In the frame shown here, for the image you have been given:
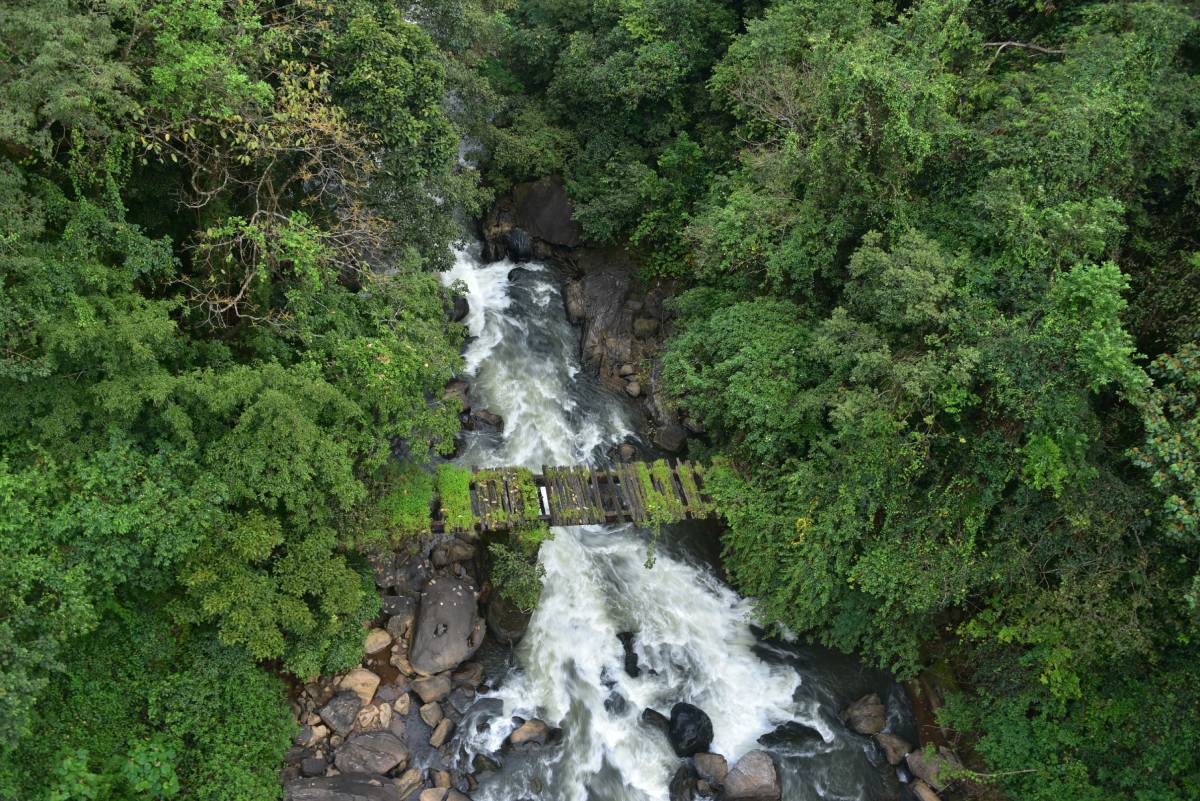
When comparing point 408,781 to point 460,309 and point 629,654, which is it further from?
point 460,309

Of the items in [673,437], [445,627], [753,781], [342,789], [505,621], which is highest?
[673,437]

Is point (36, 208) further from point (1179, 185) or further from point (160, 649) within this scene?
point (1179, 185)

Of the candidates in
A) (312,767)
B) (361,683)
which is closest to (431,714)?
(361,683)

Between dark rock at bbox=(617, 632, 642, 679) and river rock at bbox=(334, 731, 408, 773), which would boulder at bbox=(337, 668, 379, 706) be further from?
dark rock at bbox=(617, 632, 642, 679)

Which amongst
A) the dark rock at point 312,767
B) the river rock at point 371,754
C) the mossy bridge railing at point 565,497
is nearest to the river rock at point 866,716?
the mossy bridge railing at point 565,497

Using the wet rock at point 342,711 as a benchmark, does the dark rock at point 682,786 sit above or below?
above

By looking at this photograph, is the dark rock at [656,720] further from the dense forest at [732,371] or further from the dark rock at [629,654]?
the dense forest at [732,371]

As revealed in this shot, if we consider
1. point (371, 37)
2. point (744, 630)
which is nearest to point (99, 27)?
point (371, 37)
